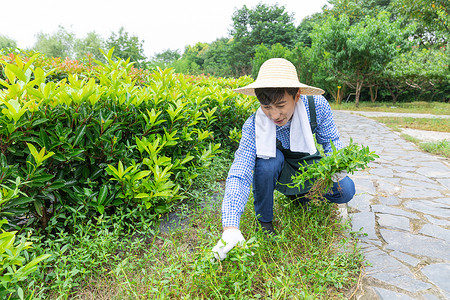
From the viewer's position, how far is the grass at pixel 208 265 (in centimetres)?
150

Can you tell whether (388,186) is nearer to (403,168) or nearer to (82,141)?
(403,168)

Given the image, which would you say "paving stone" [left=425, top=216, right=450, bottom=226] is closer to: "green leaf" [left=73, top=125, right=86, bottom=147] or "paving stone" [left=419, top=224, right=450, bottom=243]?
"paving stone" [left=419, top=224, right=450, bottom=243]

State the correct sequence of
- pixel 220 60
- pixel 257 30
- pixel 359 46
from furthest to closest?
pixel 220 60 → pixel 257 30 → pixel 359 46

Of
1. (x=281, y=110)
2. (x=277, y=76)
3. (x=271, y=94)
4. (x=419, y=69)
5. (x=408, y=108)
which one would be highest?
(x=419, y=69)

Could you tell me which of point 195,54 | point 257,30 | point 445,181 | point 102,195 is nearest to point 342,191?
point 102,195

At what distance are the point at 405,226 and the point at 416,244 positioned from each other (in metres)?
0.30

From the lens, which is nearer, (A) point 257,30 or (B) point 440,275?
(B) point 440,275

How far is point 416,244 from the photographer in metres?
2.12

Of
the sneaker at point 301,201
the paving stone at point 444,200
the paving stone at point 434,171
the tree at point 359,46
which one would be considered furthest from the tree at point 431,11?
the sneaker at point 301,201

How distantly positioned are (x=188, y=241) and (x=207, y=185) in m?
0.94

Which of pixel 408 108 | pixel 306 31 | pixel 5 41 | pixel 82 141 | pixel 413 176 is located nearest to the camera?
pixel 82 141

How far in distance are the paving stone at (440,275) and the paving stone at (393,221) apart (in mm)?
536

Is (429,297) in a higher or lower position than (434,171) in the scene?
higher

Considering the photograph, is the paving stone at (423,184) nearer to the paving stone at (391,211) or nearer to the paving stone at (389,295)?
the paving stone at (391,211)
